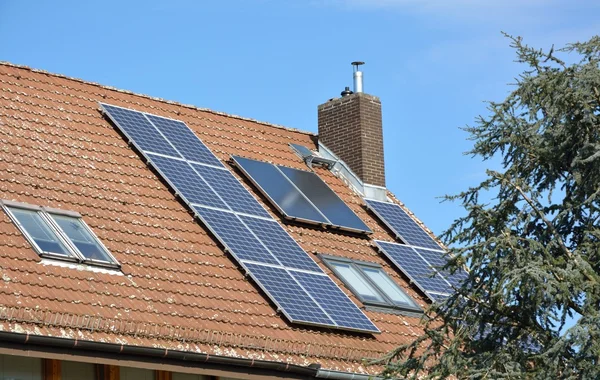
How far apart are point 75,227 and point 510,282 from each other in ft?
19.6

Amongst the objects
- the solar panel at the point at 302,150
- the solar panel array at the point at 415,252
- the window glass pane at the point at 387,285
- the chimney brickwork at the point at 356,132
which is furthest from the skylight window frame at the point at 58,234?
the chimney brickwork at the point at 356,132

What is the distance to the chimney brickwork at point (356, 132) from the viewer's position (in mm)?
23781

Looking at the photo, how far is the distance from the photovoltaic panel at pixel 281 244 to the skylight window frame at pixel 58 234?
300 cm

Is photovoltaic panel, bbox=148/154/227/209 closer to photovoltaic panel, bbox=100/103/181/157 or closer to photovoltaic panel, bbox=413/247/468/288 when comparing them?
photovoltaic panel, bbox=100/103/181/157

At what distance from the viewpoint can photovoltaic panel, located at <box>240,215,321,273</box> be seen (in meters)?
18.5

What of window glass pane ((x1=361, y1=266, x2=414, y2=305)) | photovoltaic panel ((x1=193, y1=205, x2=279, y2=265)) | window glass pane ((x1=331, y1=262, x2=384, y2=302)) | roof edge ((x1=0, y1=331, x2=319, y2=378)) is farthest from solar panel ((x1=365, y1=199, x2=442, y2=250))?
roof edge ((x1=0, y1=331, x2=319, y2=378))

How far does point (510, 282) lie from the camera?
13359mm

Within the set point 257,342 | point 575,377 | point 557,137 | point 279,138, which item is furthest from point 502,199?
point 279,138

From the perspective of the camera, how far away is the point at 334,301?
18.1 meters

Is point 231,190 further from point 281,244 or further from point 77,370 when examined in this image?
point 77,370

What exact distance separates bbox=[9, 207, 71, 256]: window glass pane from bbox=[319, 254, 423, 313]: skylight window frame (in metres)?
4.94

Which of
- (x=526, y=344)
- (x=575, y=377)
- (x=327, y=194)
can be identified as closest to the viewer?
(x=575, y=377)

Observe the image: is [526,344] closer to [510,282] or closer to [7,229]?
[510,282]

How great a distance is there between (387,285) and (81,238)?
5665 millimetres
